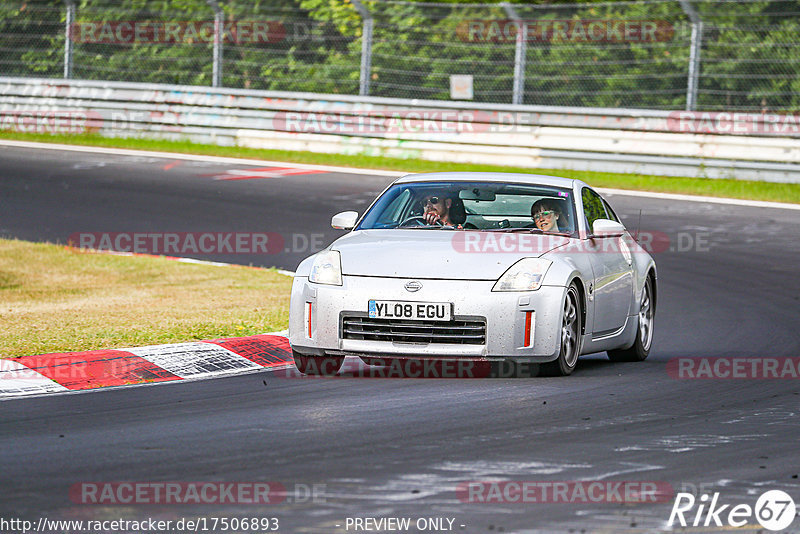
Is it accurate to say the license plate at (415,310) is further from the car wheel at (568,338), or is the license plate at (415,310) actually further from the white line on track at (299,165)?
the white line on track at (299,165)

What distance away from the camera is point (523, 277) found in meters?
8.73

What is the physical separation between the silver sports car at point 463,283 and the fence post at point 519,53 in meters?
13.6

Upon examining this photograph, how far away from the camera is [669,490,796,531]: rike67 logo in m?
5.36

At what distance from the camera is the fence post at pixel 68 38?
2742 cm

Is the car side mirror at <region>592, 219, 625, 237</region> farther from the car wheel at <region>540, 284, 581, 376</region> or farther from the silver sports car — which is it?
the car wheel at <region>540, 284, 581, 376</region>

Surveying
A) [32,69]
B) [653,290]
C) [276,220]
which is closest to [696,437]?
[653,290]

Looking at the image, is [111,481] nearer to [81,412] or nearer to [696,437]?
[81,412]

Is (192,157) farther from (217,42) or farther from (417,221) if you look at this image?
(417,221)

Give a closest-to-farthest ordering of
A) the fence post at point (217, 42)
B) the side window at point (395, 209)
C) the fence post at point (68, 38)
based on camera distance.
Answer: the side window at point (395, 209)
the fence post at point (217, 42)
the fence post at point (68, 38)

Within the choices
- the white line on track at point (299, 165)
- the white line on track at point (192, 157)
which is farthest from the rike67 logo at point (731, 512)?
the white line on track at point (192, 157)

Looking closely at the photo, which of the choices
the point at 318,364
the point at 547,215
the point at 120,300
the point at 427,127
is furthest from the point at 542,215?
the point at 427,127

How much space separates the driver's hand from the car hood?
187 millimetres

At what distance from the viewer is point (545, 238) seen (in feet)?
31.1

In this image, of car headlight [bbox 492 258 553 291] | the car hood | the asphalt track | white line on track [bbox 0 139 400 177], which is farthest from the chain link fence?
car headlight [bbox 492 258 553 291]
